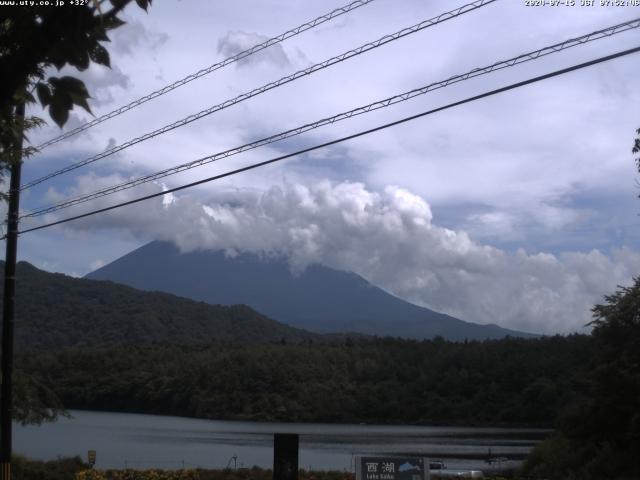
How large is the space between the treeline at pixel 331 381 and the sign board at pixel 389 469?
211 ft

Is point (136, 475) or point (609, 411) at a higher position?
point (609, 411)

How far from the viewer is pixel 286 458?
12.2m

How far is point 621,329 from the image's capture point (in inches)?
1043

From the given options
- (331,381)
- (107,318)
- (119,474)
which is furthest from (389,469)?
(107,318)

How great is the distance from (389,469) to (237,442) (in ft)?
177

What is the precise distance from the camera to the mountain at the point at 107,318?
15150cm

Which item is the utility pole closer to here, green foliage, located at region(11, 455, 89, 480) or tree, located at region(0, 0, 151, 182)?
green foliage, located at region(11, 455, 89, 480)

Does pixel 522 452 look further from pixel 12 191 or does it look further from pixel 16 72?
pixel 16 72

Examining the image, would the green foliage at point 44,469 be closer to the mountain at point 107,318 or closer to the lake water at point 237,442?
the lake water at point 237,442

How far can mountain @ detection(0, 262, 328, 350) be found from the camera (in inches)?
5965

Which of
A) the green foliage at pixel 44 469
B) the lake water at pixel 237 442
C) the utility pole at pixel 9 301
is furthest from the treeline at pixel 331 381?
the utility pole at pixel 9 301

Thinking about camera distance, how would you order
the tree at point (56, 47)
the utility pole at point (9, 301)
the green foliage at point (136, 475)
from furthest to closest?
the green foliage at point (136, 475)
the utility pole at point (9, 301)
the tree at point (56, 47)

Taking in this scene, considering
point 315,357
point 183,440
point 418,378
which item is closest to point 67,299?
point 315,357

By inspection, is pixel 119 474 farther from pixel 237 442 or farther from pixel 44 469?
pixel 237 442
